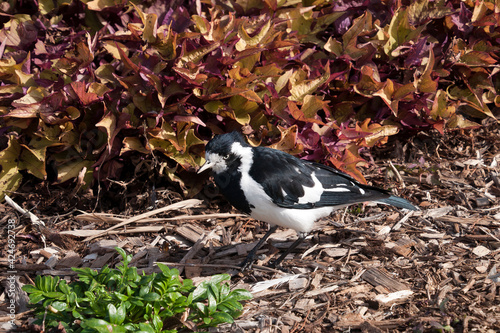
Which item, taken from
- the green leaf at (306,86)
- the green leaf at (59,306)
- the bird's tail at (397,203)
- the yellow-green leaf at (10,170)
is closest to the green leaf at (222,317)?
the green leaf at (59,306)

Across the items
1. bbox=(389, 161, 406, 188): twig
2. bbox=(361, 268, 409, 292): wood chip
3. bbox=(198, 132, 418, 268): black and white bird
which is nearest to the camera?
bbox=(361, 268, 409, 292): wood chip

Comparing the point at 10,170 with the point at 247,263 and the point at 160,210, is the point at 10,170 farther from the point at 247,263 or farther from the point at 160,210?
the point at 247,263

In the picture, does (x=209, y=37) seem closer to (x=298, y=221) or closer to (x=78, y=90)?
(x=78, y=90)

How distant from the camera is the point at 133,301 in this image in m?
2.53

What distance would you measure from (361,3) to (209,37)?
1.56 meters

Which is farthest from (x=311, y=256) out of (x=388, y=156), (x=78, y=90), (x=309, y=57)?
(x=78, y=90)

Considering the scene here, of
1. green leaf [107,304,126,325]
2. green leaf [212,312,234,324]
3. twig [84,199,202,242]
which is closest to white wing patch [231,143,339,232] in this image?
twig [84,199,202,242]

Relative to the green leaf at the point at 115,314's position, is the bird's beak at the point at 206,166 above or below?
above

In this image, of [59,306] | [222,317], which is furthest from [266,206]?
[59,306]

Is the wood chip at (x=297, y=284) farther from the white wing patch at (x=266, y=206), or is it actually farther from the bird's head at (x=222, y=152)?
the bird's head at (x=222, y=152)

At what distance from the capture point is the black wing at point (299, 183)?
3.48 meters

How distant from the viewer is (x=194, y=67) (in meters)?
3.67

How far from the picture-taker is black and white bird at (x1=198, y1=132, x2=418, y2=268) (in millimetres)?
3424

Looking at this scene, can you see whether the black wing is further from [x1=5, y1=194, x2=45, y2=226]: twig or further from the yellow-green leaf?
the yellow-green leaf
